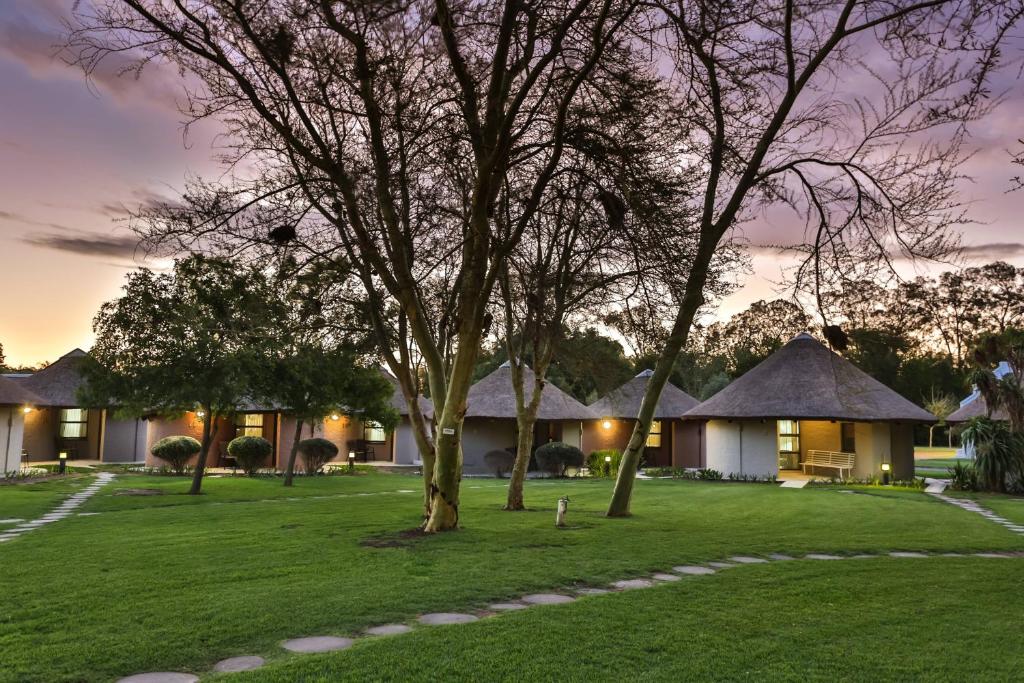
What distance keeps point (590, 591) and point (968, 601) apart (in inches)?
132

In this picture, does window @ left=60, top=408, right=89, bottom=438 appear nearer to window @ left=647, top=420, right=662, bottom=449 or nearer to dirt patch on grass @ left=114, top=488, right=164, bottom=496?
dirt patch on grass @ left=114, top=488, right=164, bottom=496

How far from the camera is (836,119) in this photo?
11.3 m

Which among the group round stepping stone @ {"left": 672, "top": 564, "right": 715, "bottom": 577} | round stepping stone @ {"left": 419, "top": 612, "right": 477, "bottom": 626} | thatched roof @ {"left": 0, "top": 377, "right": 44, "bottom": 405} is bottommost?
round stepping stone @ {"left": 672, "top": 564, "right": 715, "bottom": 577}

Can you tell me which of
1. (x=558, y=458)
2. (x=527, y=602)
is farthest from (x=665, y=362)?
(x=558, y=458)

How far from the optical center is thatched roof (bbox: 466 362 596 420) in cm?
3030

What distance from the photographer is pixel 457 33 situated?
8602 millimetres

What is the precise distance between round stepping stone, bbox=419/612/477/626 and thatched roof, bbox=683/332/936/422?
2075cm

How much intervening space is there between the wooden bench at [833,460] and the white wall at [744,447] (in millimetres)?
1819

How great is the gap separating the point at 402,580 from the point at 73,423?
104 feet

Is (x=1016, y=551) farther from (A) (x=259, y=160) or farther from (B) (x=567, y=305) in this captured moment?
(A) (x=259, y=160)

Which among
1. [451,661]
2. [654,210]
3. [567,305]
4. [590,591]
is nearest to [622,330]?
[567,305]

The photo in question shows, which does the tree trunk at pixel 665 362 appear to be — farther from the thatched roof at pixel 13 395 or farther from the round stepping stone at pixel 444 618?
the thatched roof at pixel 13 395

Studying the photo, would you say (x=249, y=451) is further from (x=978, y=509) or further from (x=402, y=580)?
(x=978, y=509)

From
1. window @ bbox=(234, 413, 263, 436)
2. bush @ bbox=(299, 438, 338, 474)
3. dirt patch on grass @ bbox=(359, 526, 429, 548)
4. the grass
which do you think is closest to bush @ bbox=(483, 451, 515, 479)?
bush @ bbox=(299, 438, 338, 474)
